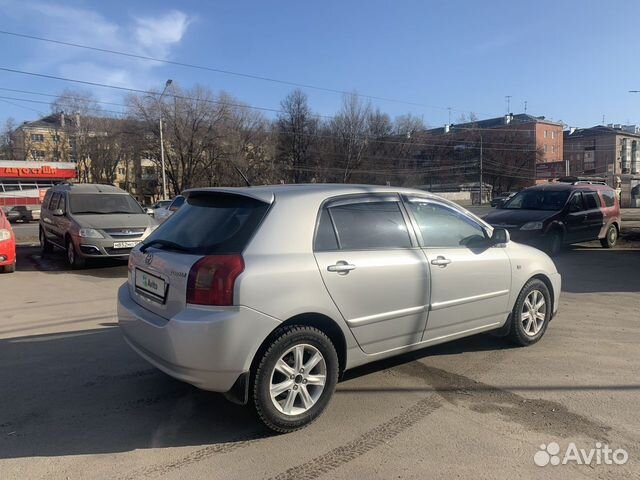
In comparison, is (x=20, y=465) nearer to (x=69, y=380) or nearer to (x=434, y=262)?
(x=69, y=380)

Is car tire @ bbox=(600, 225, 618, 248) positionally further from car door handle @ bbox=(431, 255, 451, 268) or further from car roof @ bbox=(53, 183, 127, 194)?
car roof @ bbox=(53, 183, 127, 194)

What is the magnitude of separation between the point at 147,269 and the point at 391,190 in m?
2.10

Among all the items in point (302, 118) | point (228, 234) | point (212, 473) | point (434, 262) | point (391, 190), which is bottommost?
point (212, 473)

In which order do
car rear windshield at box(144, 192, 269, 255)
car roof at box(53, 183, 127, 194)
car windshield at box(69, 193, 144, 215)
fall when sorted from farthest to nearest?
car roof at box(53, 183, 127, 194) < car windshield at box(69, 193, 144, 215) < car rear windshield at box(144, 192, 269, 255)

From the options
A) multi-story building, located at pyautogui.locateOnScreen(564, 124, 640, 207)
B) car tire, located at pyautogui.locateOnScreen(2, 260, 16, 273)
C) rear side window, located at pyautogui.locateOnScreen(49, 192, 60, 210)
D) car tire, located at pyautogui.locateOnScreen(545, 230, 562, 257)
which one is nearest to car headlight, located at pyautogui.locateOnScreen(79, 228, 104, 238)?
car tire, located at pyautogui.locateOnScreen(2, 260, 16, 273)

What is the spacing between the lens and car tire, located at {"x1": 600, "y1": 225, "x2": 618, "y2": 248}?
13711 mm

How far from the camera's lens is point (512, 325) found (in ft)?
16.4

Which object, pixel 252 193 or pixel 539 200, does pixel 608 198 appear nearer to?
pixel 539 200

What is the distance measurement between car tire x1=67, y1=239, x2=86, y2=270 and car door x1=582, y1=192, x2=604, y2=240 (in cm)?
1220

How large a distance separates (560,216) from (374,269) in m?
10.0

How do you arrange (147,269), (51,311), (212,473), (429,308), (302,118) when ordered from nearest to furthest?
(212,473) → (147,269) → (429,308) → (51,311) → (302,118)

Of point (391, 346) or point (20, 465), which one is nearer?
point (20, 465)

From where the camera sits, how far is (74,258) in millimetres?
10977

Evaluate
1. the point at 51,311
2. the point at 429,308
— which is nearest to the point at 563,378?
the point at 429,308
